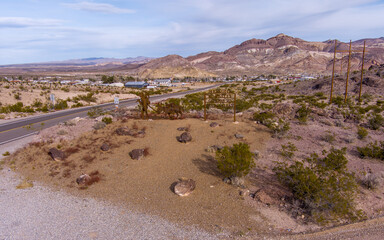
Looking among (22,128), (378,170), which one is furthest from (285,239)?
(22,128)

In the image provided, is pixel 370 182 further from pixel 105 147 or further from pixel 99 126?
pixel 99 126

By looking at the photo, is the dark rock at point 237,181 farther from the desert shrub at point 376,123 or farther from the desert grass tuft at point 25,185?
the desert shrub at point 376,123

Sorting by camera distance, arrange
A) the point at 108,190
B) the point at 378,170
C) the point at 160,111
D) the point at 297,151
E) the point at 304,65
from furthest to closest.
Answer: the point at 304,65 < the point at 160,111 < the point at 297,151 < the point at 378,170 < the point at 108,190

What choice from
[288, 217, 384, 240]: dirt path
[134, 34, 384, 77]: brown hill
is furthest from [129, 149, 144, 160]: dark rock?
[134, 34, 384, 77]: brown hill

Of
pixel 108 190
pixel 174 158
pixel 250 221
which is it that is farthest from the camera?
pixel 174 158

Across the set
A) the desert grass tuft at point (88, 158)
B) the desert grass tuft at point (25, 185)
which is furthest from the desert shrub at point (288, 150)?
the desert grass tuft at point (25, 185)

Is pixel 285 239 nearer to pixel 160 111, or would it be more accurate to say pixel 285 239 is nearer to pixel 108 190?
pixel 108 190
